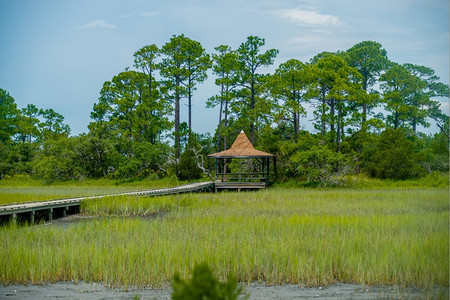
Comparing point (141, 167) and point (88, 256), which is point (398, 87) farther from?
point (88, 256)

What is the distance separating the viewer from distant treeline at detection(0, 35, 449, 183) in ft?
82.2

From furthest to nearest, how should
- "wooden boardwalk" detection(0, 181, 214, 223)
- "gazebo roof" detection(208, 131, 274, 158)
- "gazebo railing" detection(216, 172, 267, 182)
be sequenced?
"gazebo railing" detection(216, 172, 267, 182)
"gazebo roof" detection(208, 131, 274, 158)
"wooden boardwalk" detection(0, 181, 214, 223)

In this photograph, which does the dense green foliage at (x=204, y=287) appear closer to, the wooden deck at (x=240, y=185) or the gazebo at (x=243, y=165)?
the gazebo at (x=243, y=165)

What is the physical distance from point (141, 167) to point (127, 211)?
1543 centimetres

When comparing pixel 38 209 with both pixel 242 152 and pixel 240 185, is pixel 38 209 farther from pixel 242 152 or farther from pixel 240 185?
pixel 242 152

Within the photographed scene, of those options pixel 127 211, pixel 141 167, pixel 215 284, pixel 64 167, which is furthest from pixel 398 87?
pixel 215 284

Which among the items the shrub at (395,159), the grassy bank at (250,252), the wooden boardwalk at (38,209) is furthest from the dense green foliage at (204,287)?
the shrub at (395,159)

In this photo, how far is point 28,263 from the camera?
6.91m

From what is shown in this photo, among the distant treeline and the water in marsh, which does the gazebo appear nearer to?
the distant treeline

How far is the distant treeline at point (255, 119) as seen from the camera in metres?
25.1

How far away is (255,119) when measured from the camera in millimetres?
28547

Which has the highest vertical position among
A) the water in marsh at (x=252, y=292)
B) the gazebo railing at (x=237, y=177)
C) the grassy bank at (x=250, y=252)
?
the gazebo railing at (x=237, y=177)

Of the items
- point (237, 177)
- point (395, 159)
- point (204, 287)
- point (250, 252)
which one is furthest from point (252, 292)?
point (237, 177)

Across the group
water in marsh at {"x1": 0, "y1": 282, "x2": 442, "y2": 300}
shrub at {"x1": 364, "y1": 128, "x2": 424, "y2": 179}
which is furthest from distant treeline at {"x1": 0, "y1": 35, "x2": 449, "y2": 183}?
water in marsh at {"x1": 0, "y1": 282, "x2": 442, "y2": 300}
